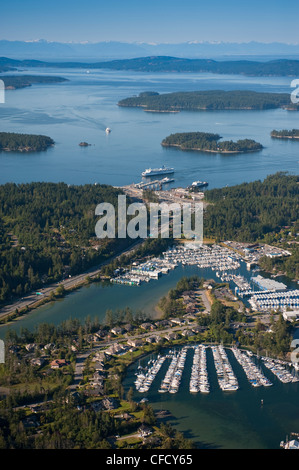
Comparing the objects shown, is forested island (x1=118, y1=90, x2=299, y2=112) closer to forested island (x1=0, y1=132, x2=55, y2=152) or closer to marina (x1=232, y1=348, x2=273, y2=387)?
forested island (x1=0, y1=132, x2=55, y2=152)

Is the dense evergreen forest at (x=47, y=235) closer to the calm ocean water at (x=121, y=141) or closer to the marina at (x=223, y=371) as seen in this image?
the calm ocean water at (x=121, y=141)

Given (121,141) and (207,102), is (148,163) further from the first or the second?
(207,102)

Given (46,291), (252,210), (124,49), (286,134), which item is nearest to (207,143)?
(286,134)

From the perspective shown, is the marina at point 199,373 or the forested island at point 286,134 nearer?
the marina at point 199,373

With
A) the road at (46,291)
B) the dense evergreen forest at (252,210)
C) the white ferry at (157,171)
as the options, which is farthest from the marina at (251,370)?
the white ferry at (157,171)

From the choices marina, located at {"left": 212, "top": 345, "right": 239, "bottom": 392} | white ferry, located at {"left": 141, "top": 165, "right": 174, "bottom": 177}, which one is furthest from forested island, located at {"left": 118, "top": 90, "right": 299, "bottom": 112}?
marina, located at {"left": 212, "top": 345, "right": 239, "bottom": 392}

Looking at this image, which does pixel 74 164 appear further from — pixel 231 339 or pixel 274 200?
pixel 231 339
